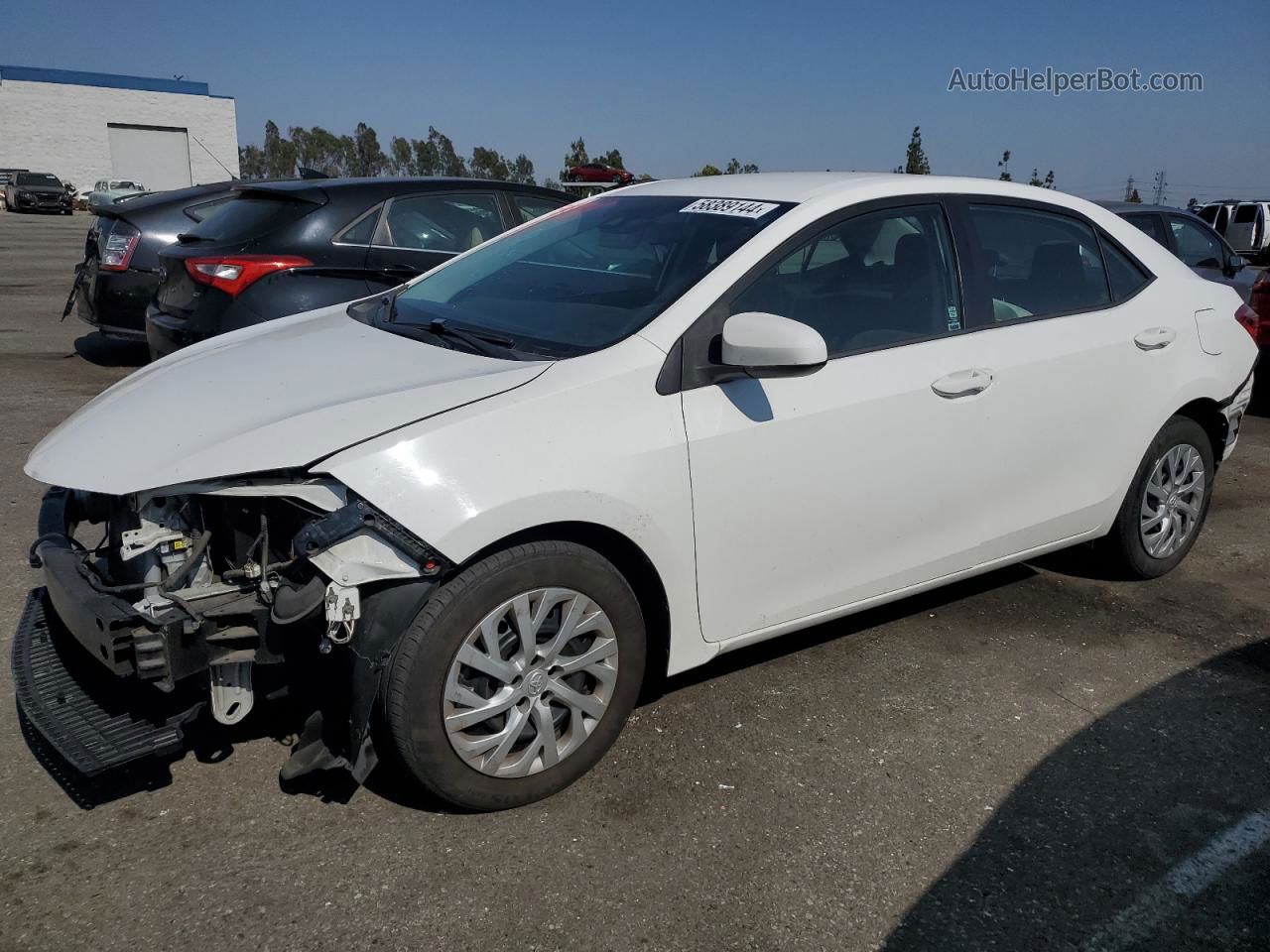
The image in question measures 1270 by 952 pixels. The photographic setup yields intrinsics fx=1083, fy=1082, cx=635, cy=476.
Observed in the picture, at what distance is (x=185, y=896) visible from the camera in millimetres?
2596

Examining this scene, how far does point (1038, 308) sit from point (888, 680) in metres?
1.50

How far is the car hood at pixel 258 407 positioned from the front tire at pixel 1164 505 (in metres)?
2.79

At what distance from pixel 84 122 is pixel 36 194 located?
1898 centimetres

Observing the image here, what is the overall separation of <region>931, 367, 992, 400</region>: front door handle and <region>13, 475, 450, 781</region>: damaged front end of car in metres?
1.83

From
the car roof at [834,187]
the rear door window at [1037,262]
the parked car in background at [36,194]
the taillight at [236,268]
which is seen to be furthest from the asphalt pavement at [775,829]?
the parked car in background at [36,194]

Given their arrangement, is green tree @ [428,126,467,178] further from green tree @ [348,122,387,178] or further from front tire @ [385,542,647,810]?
front tire @ [385,542,647,810]

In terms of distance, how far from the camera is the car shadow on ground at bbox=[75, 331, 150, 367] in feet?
31.0

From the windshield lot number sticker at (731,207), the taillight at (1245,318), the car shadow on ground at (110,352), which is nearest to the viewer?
the windshield lot number sticker at (731,207)

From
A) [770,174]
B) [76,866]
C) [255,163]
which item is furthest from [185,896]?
[255,163]

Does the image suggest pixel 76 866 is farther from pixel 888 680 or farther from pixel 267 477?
pixel 888 680

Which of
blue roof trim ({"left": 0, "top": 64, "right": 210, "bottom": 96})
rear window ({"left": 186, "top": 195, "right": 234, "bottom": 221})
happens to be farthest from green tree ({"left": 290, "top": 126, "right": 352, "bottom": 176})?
rear window ({"left": 186, "top": 195, "right": 234, "bottom": 221})

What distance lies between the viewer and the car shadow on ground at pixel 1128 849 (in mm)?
2572

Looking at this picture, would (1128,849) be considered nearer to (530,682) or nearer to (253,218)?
(530,682)

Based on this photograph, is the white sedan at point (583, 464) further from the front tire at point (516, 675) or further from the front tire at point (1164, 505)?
the front tire at point (1164, 505)
